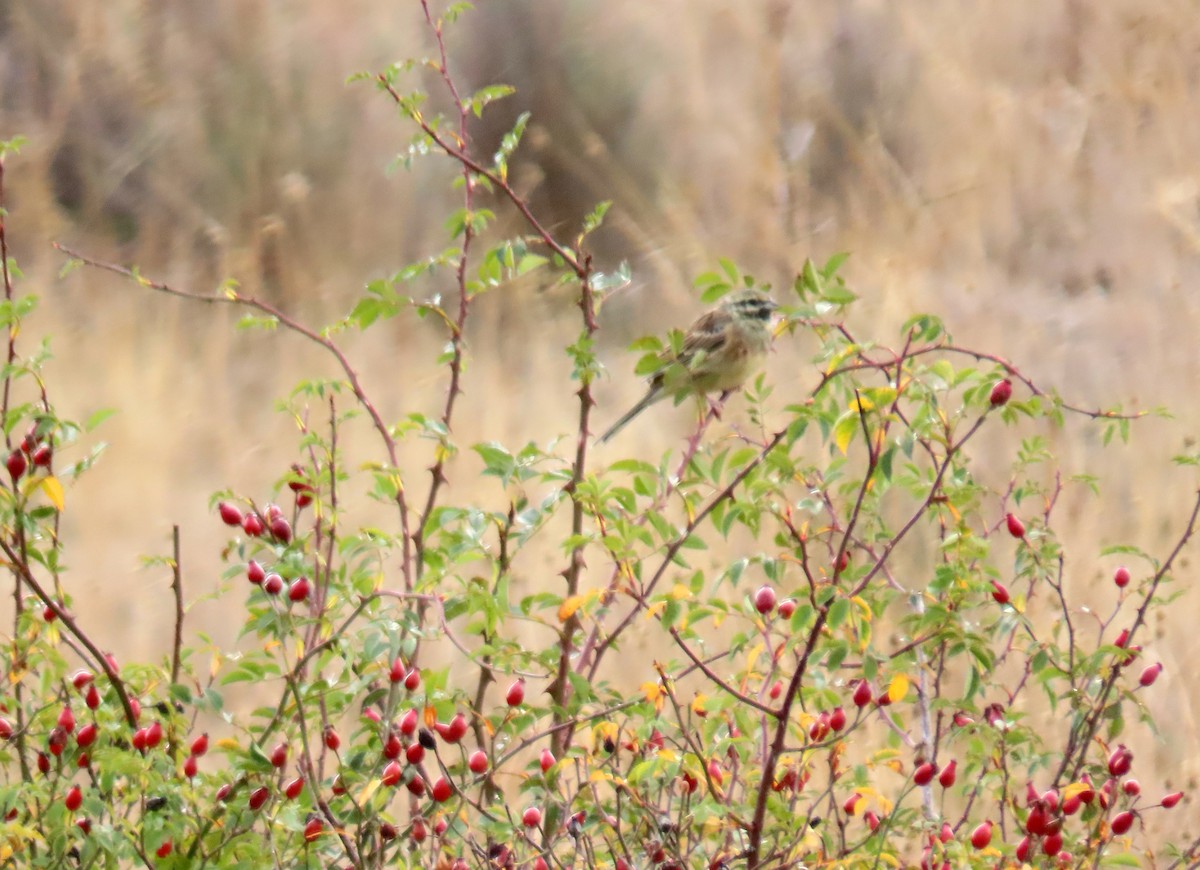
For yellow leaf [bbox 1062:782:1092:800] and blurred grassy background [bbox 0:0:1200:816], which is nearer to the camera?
yellow leaf [bbox 1062:782:1092:800]

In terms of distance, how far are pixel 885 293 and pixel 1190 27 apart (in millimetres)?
954

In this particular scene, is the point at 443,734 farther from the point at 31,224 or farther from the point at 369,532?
the point at 31,224

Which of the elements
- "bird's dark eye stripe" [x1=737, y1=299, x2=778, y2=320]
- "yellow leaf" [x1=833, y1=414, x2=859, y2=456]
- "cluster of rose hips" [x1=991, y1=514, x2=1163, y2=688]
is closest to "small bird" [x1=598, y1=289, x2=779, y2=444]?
"bird's dark eye stripe" [x1=737, y1=299, x2=778, y2=320]

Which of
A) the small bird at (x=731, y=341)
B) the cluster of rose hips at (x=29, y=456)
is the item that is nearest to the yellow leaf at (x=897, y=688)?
the small bird at (x=731, y=341)

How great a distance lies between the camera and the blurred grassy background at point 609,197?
2.42 meters

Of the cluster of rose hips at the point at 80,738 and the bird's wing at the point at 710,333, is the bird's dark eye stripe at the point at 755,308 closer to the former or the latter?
the bird's wing at the point at 710,333

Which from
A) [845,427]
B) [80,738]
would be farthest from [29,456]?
[845,427]

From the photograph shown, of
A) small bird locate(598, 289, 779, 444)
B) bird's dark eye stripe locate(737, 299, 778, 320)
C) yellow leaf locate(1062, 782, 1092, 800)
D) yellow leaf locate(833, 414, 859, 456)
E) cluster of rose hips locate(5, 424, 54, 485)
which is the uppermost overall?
bird's dark eye stripe locate(737, 299, 778, 320)

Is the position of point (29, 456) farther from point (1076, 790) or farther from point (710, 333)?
point (1076, 790)

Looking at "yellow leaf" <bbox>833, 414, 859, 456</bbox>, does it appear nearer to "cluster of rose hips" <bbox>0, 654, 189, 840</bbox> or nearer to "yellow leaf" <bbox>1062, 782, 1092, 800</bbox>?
"yellow leaf" <bbox>1062, 782, 1092, 800</bbox>

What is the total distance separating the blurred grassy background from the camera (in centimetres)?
242

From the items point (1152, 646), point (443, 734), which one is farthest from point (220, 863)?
point (1152, 646)

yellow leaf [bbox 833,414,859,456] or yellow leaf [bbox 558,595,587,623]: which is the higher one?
yellow leaf [bbox 833,414,859,456]

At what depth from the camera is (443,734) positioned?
3.92 ft
